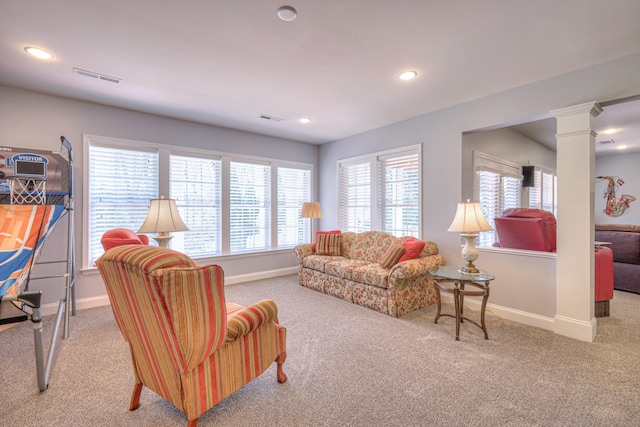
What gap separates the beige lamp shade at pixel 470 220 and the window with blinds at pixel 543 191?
146 inches

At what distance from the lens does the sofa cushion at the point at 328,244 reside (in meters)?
4.92

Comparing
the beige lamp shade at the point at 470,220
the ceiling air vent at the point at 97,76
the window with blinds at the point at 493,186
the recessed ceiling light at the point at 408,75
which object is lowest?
the beige lamp shade at the point at 470,220

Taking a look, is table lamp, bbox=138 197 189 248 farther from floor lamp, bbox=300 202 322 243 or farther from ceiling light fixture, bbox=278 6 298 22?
floor lamp, bbox=300 202 322 243

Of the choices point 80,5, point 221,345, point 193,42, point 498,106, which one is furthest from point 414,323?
point 80,5

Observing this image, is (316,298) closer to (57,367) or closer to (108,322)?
(108,322)

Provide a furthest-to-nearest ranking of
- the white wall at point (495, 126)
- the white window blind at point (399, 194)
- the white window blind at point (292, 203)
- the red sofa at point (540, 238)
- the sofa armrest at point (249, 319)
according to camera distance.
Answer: the white window blind at point (292, 203), the white window blind at point (399, 194), the red sofa at point (540, 238), the white wall at point (495, 126), the sofa armrest at point (249, 319)

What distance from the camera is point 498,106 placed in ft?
11.5

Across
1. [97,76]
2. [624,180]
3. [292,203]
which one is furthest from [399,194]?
[624,180]

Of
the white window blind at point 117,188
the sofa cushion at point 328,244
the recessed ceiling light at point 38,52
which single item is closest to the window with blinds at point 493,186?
the sofa cushion at point 328,244

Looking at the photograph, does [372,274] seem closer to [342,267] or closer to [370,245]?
[342,267]

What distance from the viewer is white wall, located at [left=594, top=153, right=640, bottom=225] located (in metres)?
6.80

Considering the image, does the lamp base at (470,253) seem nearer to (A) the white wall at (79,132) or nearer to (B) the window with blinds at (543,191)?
(A) the white wall at (79,132)

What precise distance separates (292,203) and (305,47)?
11.8 feet

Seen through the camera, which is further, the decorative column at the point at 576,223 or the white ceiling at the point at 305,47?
the decorative column at the point at 576,223
